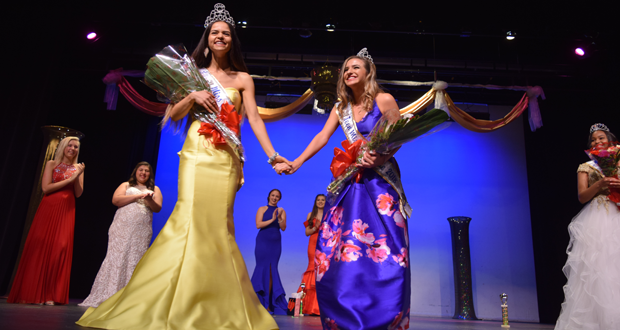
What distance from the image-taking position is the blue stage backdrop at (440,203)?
6914 mm

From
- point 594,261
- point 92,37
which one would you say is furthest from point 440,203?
point 92,37

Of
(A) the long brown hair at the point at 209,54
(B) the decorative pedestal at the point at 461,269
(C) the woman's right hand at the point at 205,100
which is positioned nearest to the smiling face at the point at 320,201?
(B) the decorative pedestal at the point at 461,269

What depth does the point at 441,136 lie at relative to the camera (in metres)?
7.71

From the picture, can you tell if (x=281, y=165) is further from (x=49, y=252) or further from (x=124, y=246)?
(x=49, y=252)

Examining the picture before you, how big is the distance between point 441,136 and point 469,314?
10.4 ft

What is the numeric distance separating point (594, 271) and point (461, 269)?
393 cm

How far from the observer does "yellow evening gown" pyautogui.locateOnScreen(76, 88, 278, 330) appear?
5.07 feet

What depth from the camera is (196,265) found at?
166 cm

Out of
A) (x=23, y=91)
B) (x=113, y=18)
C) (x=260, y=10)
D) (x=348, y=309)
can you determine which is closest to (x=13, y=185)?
(x=23, y=91)

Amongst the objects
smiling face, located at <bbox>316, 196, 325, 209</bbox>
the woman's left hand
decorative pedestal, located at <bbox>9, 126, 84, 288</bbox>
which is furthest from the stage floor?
smiling face, located at <bbox>316, 196, 325, 209</bbox>

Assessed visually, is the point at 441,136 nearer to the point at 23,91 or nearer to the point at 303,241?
the point at 303,241

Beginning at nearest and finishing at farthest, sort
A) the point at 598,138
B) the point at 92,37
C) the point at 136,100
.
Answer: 1. the point at 598,138
2. the point at 136,100
3. the point at 92,37

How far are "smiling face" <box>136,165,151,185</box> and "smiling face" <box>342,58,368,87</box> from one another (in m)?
2.99

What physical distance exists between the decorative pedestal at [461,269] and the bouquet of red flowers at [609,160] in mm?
3830
